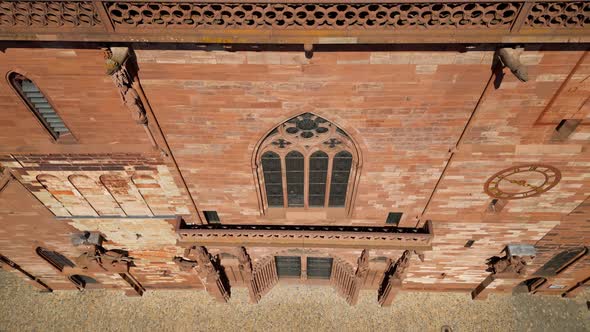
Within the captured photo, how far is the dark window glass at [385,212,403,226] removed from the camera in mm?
12802

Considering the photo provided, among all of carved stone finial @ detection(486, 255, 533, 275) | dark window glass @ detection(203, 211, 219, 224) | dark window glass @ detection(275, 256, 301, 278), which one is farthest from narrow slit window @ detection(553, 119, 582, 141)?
dark window glass @ detection(275, 256, 301, 278)

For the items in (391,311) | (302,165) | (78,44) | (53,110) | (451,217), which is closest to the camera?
(78,44)

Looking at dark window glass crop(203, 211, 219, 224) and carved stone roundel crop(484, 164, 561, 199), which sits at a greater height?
carved stone roundel crop(484, 164, 561, 199)

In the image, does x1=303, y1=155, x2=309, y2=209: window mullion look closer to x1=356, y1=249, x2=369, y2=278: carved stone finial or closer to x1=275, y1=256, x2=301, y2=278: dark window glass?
x1=356, y1=249, x2=369, y2=278: carved stone finial

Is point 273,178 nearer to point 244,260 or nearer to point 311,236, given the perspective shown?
point 311,236

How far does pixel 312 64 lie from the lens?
313 inches

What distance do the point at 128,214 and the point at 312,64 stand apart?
888 cm

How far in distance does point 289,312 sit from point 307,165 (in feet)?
30.0

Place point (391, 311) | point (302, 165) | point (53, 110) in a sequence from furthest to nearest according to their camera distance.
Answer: point (391, 311)
point (302, 165)
point (53, 110)

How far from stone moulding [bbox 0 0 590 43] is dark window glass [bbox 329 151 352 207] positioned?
419cm

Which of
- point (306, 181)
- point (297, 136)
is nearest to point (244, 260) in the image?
point (306, 181)

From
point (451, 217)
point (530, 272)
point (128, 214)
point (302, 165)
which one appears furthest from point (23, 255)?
point (530, 272)

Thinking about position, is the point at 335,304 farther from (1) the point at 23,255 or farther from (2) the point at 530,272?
(1) the point at 23,255

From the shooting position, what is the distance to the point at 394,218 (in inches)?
515
